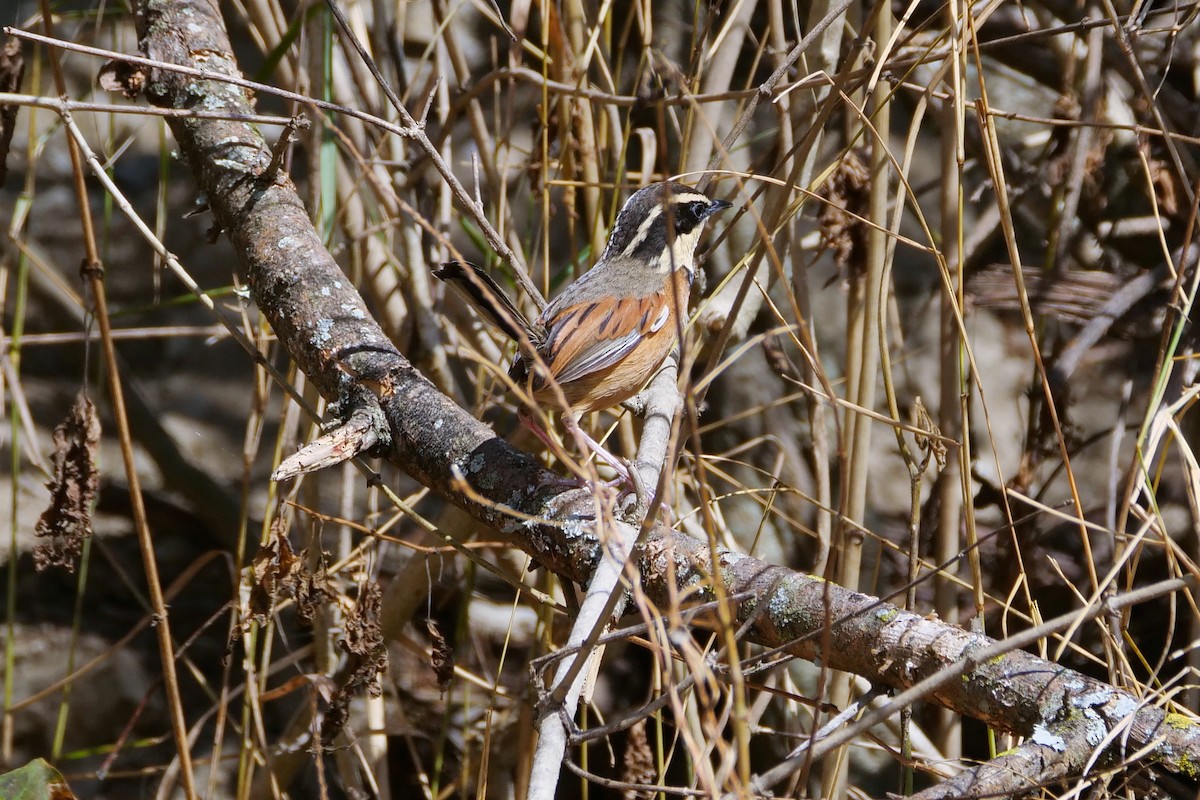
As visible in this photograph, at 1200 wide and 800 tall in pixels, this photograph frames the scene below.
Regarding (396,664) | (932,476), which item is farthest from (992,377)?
(396,664)

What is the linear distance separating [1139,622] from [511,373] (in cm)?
391

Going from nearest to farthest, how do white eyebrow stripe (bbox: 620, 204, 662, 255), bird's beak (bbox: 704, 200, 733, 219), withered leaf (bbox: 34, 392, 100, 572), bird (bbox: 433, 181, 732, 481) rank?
withered leaf (bbox: 34, 392, 100, 572) → bird (bbox: 433, 181, 732, 481) → bird's beak (bbox: 704, 200, 733, 219) → white eyebrow stripe (bbox: 620, 204, 662, 255)

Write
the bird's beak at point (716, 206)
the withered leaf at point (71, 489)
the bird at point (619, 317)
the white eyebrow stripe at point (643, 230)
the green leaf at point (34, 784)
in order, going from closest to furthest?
1. the green leaf at point (34, 784)
2. the withered leaf at point (71, 489)
3. the bird at point (619, 317)
4. the bird's beak at point (716, 206)
5. the white eyebrow stripe at point (643, 230)

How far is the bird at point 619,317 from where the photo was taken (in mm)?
3566

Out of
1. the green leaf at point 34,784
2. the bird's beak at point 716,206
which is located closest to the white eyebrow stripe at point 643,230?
the bird's beak at point 716,206

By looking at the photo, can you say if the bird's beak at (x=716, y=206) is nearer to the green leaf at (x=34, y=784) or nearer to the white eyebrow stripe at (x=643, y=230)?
the white eyebrow stripe at (x=643, y=230)

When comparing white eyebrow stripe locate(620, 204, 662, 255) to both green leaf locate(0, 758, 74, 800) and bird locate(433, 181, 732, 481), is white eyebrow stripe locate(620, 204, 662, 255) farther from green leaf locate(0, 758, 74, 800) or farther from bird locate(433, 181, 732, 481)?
green leaf locate(0, 758, 74, 800)

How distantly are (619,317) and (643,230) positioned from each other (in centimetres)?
39

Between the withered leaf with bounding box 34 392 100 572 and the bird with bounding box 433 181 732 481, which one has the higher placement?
the bird with bounding box 433 181 732 481

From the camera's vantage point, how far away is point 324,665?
4207 mm

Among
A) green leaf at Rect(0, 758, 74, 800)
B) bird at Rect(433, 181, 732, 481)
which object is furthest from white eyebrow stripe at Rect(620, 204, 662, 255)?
green leaf at Rect(0, 758, 74, 800)

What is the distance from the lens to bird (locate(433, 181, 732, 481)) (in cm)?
357

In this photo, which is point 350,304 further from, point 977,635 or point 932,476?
point 932,476

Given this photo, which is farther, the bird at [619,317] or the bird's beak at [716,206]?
the bird's beak at [716,206]
